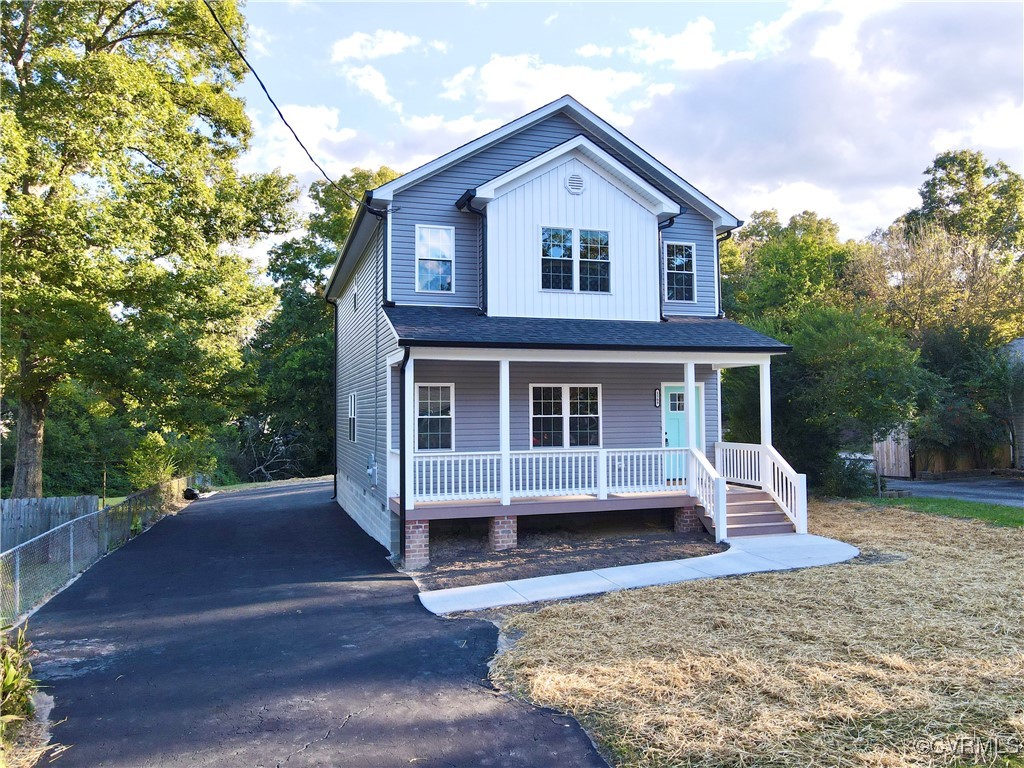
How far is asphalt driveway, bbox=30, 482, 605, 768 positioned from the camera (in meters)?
4.68

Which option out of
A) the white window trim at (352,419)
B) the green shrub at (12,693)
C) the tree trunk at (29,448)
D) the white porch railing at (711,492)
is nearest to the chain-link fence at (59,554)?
the green shrub at (12,693)

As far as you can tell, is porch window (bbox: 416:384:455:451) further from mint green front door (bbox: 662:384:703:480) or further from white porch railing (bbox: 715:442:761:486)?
white porch railing (bbox: 715:442:761:486)

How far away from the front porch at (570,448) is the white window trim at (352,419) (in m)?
5.33

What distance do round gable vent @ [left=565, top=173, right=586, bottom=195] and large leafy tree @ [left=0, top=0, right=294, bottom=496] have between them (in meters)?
8.57

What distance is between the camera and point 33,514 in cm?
1225

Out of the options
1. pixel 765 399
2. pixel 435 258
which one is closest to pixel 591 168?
pixel 435 258

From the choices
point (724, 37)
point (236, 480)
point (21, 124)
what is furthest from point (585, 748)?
point (236, 480)

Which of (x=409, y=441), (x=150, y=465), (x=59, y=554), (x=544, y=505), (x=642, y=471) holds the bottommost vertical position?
(x=59, y=554)

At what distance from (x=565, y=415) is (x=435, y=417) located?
2713mm

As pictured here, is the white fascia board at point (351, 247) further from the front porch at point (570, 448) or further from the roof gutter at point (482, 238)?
the front porch at point (570, 448)

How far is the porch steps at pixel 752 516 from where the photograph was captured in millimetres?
12062

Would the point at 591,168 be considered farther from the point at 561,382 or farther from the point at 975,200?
the point at 975,200

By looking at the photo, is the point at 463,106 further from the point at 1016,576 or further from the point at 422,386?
the point at 1016,576

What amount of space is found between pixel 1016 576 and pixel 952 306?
2179 cm
